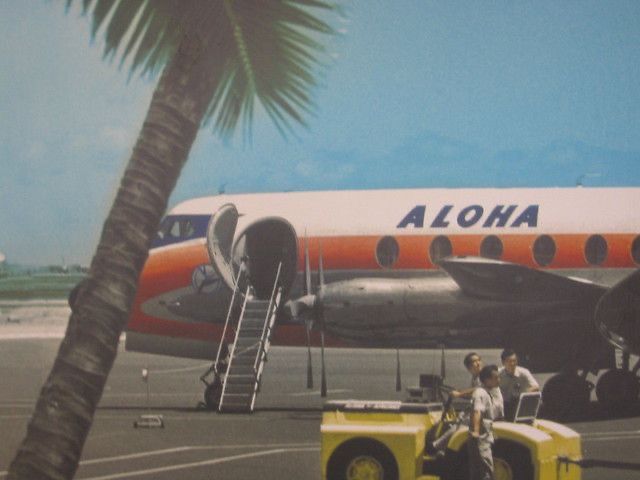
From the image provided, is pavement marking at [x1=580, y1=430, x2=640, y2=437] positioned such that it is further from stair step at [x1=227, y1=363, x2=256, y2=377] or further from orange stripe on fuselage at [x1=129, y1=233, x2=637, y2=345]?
stair step at [x1=227, y1=363, x2=256, y2=377]

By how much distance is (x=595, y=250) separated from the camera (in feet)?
80.5

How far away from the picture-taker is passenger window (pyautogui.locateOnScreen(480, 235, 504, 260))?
24.7m

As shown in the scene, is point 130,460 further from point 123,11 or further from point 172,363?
point 172,363

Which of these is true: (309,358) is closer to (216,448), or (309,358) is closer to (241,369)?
(241,369)

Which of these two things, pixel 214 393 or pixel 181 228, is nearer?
pixel 214 393

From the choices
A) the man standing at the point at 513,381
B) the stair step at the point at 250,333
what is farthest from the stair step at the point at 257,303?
the man standing at the point at 513,381

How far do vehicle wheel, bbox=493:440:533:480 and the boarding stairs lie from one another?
10452 millimetres

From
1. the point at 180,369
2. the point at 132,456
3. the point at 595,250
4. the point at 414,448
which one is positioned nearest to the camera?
the point at 414,448

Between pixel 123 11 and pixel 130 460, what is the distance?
439 inches

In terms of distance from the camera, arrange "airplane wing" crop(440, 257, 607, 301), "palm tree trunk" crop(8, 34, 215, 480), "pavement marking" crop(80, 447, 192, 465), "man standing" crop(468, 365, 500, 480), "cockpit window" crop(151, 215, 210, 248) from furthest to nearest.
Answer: "cockpit window" crop(151, 215, 210, 248) < "airplane wing" crop(440, 257, 607, 301) < "pavement marking" crop(80, 447, 192, 465) < "man standing" crop(468, 365, 500, 480) < "palm tree trunk" crop(8, 34, 215, 480)

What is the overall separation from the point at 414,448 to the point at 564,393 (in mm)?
11244

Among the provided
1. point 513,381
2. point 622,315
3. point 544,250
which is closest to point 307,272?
point 544,250

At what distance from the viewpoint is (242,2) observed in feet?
22.8

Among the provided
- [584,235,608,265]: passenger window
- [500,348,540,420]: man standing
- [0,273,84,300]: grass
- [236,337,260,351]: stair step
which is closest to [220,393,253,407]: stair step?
[236,337,260,351]: stair step
